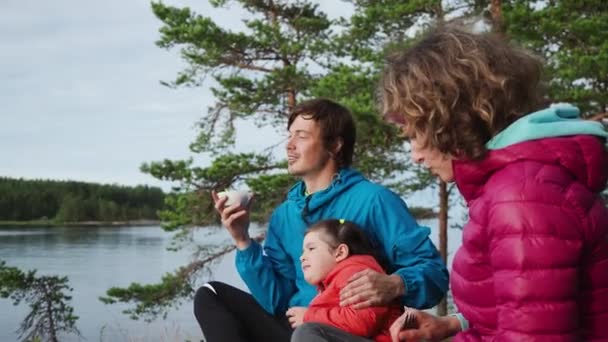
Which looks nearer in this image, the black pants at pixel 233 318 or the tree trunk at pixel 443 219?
the black pants at pixel 233 318

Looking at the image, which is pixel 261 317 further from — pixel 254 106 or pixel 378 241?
pixel 254 106

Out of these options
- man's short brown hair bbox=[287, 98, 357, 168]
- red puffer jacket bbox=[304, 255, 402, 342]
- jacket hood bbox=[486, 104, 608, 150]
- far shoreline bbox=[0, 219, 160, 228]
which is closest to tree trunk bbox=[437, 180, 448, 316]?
man's short brown hair bbox=[287, 98, 357, 168]

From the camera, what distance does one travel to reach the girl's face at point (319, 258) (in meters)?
2.39

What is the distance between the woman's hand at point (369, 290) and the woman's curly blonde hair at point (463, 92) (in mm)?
584

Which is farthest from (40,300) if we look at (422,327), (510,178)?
(510,178)

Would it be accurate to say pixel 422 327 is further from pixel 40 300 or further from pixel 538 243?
pixel 40 300

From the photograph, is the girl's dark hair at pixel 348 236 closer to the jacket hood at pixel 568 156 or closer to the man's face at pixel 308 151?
the man's face at pixel 308 151

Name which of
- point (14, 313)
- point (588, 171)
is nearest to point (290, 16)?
point (14, 313)

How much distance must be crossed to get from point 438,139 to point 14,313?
15602mm

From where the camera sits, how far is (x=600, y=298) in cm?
158

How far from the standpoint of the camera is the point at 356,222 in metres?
2.54

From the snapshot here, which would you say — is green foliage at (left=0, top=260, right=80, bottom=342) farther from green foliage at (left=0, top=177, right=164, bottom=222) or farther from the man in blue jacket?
the man in blue jacket

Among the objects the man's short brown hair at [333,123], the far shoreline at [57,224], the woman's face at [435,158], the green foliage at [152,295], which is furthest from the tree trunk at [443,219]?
the far shoreline at [57,224]

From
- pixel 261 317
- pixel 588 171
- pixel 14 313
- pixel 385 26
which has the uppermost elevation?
pixel 385 26
